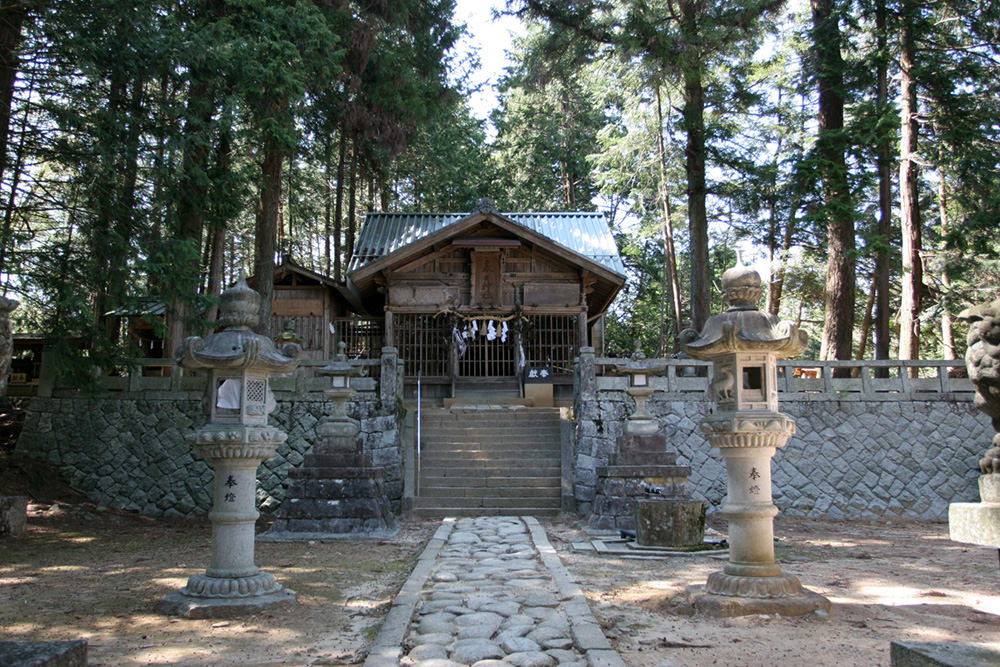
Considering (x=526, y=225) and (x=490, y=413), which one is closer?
(x=490, y=413)

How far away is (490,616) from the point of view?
6035 millimetres

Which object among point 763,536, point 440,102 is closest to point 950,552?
point 763,536

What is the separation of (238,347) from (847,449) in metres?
12.2

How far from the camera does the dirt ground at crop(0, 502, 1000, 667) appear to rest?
16.8 feet

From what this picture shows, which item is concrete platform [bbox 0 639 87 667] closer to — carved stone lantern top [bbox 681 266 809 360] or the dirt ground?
the dirt ground

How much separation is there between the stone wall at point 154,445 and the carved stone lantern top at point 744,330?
8.23 metres

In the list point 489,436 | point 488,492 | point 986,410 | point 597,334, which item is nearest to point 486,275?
point 489,436

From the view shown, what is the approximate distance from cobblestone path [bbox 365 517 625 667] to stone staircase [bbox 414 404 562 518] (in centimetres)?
381

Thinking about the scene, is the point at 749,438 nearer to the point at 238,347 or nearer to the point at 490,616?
the point at 490,616

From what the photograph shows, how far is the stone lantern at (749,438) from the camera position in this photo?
20.0ft

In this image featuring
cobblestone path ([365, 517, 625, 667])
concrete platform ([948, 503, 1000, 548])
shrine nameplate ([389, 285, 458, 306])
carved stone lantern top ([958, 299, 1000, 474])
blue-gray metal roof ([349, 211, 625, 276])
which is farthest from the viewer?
blue-gray metal roof ([349, 211, 625, 276])

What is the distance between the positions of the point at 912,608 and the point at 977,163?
39.6 feet

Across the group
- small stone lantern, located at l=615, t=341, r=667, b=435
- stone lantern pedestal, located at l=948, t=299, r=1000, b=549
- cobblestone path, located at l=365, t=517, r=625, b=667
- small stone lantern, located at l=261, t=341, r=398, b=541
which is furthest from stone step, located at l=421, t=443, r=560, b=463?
stone lantern pedestal, located at l=948, t=299, r=1000, b=549

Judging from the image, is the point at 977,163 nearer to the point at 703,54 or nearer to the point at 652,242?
the point at 703,54
